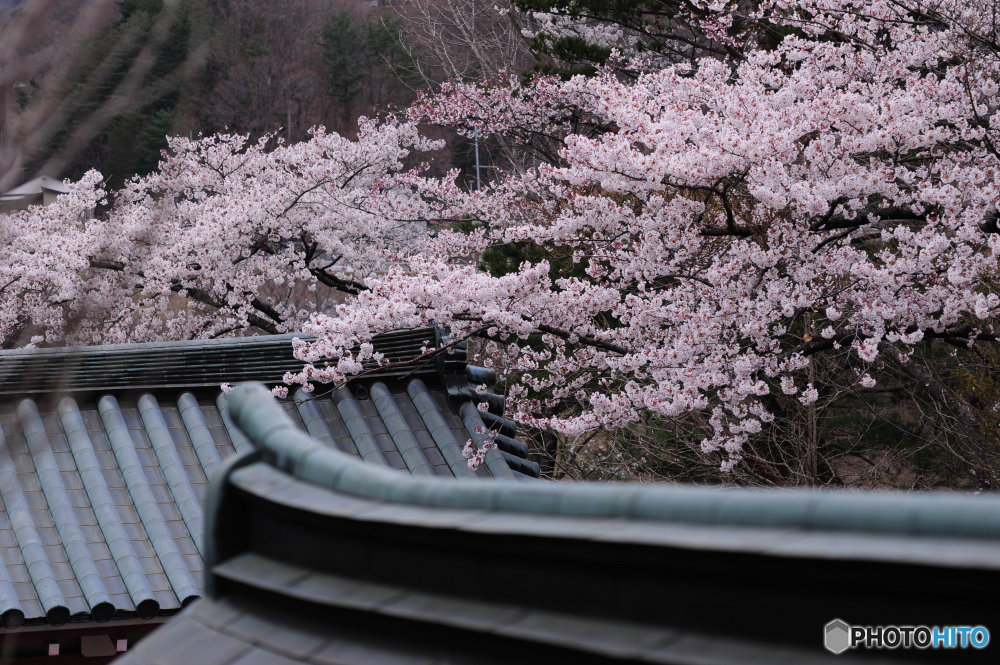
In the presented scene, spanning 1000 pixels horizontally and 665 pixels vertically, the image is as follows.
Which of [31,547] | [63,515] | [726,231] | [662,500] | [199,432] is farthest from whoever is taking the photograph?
[726,231]

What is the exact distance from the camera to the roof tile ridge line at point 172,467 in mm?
5969

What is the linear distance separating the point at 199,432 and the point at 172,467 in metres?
0.37

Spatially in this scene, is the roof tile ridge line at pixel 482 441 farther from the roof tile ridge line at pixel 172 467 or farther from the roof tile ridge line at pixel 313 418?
the roof tile ridge line at pixel 172 467

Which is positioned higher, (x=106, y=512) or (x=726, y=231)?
(x=726, y=231)

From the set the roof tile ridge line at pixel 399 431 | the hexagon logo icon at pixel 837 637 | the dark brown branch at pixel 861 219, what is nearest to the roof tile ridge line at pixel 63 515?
the roof tile ridge line at pixel 399 431

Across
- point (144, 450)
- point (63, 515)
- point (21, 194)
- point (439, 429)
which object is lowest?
point (439, 429)

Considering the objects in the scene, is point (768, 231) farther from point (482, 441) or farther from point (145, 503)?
point (145, 503)

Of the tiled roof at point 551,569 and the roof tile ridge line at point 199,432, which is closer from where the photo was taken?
the tiled roof at point 551,569

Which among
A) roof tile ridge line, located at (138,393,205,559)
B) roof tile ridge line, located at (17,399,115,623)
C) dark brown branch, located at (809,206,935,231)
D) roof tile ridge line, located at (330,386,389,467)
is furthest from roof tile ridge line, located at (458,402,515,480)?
dark brown branch, located at (809,206,935,231)

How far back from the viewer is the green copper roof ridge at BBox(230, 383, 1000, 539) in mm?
1384

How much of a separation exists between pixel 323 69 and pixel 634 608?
21.6 m

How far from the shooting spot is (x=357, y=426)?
21.9 ft

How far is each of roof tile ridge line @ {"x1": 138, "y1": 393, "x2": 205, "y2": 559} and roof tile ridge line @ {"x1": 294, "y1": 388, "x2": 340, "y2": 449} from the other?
893 millimetres

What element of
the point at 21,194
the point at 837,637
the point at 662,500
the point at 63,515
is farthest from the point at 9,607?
the point at 837,637
